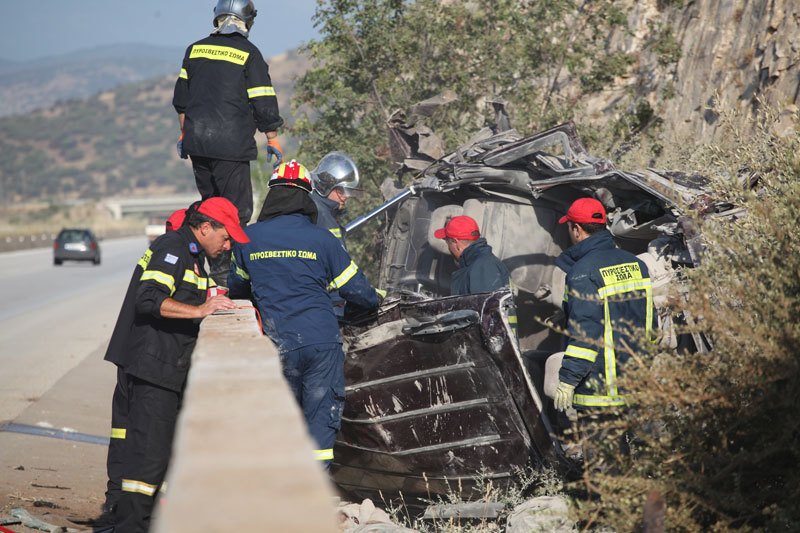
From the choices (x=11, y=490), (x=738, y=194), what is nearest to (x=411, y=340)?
(x=738, y=194)

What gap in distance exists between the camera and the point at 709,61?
13641mm

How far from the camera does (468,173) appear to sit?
750cm

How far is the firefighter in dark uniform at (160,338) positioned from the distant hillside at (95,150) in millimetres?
113703

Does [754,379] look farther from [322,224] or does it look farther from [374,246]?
[374,246]

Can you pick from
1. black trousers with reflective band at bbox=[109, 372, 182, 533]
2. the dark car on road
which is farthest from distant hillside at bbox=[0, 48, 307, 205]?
black trousers with reflective band at bbox=[109, 372, 182, 533]

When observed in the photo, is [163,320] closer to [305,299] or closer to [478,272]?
[305,299]

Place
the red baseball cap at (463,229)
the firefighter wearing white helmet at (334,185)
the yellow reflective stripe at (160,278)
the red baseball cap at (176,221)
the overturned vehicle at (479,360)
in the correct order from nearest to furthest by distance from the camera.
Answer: the yellow reflective stripe at (160,278)
the overturned vehicle at (479,360)
the red baseball cap at (176,221)
the red baseball cap at (463,229)
the firefighter wearing white helmet at (334,185)

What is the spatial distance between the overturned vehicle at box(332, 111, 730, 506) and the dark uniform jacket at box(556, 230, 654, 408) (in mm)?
253

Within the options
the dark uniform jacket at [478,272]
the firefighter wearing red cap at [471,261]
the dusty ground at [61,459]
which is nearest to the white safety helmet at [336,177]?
the firefighter wearing red cap at [471,261]

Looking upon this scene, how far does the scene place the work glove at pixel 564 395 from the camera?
538 centimetres

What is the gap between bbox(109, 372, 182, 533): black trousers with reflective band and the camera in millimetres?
4957

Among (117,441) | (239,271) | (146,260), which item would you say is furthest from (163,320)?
(117,441)

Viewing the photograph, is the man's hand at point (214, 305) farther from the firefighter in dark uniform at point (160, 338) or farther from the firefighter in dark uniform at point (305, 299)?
the firefighter in dark uniform at point (305, 299)

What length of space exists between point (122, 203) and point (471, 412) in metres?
106
